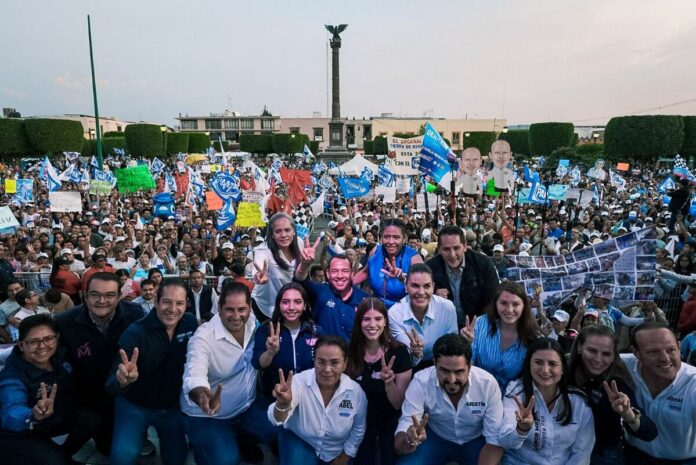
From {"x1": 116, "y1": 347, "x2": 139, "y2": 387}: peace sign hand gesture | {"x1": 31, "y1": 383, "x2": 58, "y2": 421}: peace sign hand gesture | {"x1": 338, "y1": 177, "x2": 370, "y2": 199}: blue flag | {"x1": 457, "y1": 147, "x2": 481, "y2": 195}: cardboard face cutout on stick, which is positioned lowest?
{"x1": 31, "y1": 383, "x2": 58, "y2": 421}: peace sign hand gesture

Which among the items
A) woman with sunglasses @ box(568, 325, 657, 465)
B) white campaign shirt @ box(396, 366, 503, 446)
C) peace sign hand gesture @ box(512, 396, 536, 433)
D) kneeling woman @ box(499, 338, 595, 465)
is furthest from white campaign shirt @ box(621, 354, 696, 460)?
white campaign shirt @ box(396, 366, 503, 446)

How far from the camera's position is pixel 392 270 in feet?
14.2

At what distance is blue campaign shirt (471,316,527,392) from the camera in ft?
11.1

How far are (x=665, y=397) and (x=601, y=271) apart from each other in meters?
2.41

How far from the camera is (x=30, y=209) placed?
13.4 meters

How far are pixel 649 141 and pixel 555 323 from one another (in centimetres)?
3797

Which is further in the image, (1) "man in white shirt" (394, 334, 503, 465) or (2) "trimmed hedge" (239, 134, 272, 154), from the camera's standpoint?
(2) "trimmed hedge" (239, 134, 272, 154)

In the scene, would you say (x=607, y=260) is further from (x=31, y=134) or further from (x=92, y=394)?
(x=31, y=134)

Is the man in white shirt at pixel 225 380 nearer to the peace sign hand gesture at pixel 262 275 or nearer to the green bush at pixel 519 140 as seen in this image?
the peace sign hand gesture at pixel 262 275

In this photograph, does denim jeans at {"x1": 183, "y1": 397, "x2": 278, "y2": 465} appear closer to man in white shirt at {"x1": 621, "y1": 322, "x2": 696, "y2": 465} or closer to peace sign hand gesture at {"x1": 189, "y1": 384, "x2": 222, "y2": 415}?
peace sign hand gesture at {"x1": 189, "y1": 384, "x2": 222, "y2": 415}

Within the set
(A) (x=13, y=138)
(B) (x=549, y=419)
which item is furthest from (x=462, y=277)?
(A) (x=13, y=138)

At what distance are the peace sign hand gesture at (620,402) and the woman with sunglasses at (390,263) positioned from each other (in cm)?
191

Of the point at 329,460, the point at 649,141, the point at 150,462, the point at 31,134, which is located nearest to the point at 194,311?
the point at 150,462

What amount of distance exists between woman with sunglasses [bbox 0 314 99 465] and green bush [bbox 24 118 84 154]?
38522 mm
